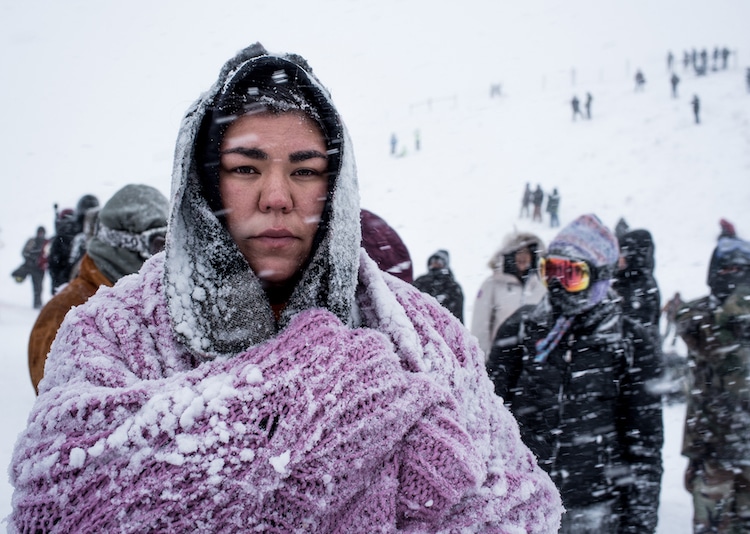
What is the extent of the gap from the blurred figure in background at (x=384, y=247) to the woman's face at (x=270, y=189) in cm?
129

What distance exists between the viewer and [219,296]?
1138 millimetres

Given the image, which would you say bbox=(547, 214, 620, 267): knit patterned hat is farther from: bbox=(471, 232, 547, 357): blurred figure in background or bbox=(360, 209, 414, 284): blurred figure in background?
bbox=(471, 232, 547, 357): blurred figure in background

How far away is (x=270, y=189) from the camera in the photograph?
1143 millimetres

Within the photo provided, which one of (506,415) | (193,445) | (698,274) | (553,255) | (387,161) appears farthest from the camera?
(387,161)

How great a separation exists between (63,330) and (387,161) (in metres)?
35.1

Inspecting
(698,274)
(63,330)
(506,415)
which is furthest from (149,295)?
(698,274)

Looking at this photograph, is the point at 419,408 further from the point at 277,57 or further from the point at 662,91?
the point at 662,91

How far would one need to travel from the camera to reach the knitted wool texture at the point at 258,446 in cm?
87

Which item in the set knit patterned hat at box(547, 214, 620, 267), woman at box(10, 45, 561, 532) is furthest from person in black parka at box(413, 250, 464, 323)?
woman at box(10, 45, 561, 532)

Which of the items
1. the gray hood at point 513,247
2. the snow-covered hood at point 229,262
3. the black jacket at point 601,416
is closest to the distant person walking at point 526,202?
the gray hood at point 513,247

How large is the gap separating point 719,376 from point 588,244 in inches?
57.0

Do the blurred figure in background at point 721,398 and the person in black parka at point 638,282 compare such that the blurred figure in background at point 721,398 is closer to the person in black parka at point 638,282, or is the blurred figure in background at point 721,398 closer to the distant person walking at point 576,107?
the person in black parka at point 638,282

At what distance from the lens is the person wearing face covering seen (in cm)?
239

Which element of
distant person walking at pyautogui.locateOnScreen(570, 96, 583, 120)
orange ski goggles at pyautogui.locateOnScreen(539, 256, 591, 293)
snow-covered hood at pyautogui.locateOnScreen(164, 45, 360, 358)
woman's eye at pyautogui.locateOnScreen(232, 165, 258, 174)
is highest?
distant person walking at pyautogui.locateOnScreen(570, 96, 583, 120)
